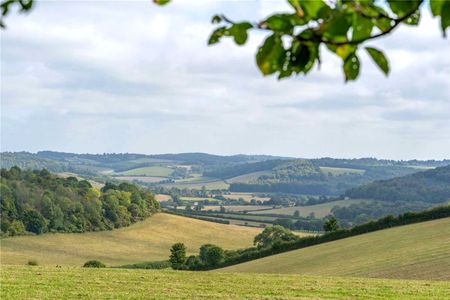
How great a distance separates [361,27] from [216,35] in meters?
0.45

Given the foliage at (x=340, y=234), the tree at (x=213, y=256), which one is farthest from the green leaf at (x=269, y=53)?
the tree at (x=213, y=256)

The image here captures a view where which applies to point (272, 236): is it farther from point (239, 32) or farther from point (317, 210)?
point (317, 210)

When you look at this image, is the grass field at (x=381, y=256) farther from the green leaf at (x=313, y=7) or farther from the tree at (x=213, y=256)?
the green leaf at (x=313, y=7)

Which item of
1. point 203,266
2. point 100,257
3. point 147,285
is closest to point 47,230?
point 100,257

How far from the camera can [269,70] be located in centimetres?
178

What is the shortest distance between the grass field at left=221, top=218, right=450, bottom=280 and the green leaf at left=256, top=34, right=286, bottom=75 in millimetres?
27951

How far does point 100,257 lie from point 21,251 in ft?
28.8

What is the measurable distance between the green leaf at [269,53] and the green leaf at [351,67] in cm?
18

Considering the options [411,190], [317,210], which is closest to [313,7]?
[317,210]

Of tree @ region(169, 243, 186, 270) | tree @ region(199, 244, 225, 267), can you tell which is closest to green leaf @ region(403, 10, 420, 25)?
tree @ region(199, 244, 225, 267)

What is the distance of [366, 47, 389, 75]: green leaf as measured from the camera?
5.67 feet

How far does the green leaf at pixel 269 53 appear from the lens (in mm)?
1741

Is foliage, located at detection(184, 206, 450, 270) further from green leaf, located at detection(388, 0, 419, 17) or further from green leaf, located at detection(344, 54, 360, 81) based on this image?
green leaf, located at detection(388, 0, 419, 17)

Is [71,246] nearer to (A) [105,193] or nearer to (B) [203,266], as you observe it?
(A) [105,193]
